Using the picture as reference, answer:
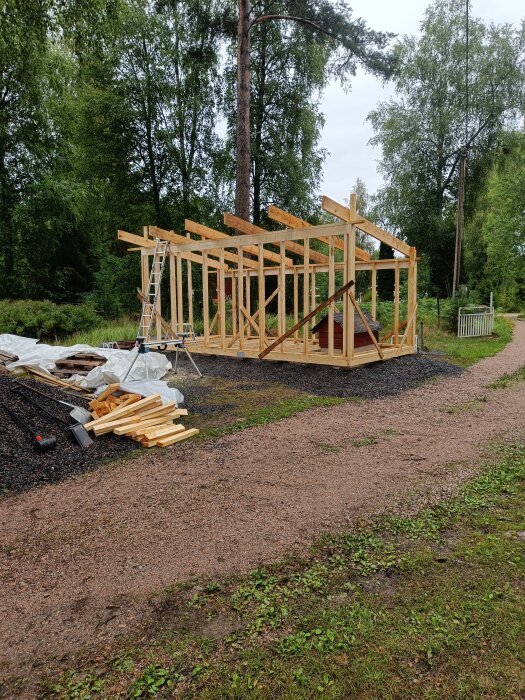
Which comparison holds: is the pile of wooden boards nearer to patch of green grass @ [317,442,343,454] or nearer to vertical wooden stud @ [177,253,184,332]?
patch of green grass @ [317,442,343,454]

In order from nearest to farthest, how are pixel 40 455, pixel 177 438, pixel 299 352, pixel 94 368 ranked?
pixel 40 455
pixel 177 438
pixel 94 368
pixel 299 352

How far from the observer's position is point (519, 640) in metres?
2.13

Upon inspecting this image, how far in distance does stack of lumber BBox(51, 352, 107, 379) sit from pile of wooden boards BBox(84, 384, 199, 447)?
2.50 meters

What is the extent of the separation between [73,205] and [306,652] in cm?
1805

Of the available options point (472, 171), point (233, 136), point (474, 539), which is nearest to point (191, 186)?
point (233, 136)

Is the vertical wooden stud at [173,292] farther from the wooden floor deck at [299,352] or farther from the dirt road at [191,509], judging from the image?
the dirt road at [191,509]

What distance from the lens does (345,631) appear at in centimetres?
222

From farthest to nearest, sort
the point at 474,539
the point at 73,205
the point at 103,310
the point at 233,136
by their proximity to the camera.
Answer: the point at 233,136 < the point at 103,310 < the point at 73,205 < the point at 474,539

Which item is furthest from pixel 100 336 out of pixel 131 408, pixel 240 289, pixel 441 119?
pixel 441 119

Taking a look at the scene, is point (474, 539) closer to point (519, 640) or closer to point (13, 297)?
point (519, 640)

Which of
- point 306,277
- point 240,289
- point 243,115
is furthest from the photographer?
point 243,115

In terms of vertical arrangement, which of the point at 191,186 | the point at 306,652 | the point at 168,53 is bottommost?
the point at 306,652

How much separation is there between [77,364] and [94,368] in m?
0.95

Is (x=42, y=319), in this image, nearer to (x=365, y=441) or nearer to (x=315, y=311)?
(x=315, y=311)
